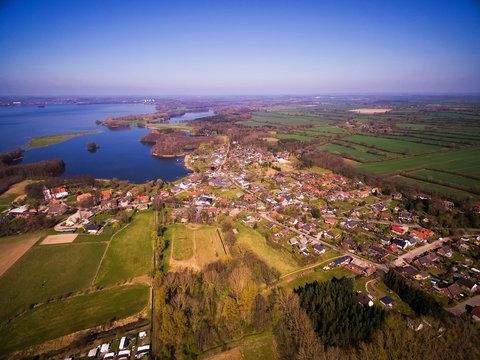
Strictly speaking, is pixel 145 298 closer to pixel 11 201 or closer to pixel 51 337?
pixel 51 337

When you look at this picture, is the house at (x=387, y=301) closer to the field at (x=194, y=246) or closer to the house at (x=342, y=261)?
the house at (x=342, y=261)

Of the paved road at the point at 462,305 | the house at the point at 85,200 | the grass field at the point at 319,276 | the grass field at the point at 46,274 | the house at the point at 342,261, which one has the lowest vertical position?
the paved road at the point at 462,305

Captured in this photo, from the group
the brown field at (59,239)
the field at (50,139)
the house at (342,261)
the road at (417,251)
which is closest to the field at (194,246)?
the house at (342,261)

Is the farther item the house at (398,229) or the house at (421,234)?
the house at (398,229)

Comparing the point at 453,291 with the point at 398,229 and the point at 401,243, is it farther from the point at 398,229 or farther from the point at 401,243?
the point at 398,229

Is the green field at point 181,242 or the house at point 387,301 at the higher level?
the green field at point 181,242

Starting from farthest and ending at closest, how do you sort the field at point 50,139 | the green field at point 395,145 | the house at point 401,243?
the field at point 50,139 < the green field at point 395,145 < the house at point 401,243

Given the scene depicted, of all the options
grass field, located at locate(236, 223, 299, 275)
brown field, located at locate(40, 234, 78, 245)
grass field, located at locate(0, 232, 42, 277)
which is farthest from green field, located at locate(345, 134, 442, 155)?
grass field, located at locate(0, 232, 42, 277)
